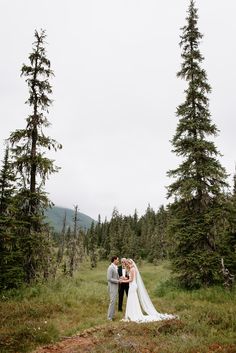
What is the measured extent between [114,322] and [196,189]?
9002 millimetres

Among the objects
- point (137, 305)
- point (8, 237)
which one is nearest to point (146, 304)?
point (137, 305)

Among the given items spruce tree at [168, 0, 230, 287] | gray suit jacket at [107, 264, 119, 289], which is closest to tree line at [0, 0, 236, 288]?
spruce tree at [168, 0, 230, 287]

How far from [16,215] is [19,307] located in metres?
6.44

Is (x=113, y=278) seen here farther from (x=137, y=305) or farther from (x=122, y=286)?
(x=122, y=286)

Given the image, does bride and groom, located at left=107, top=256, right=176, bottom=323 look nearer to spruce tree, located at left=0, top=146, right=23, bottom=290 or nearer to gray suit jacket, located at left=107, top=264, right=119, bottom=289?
gray suit jacket, located at left=107, top=264, right=119, bottom=289

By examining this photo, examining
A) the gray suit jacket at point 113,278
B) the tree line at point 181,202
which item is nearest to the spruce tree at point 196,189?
the tree line at point 181,202

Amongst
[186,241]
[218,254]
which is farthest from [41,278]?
[218,254]

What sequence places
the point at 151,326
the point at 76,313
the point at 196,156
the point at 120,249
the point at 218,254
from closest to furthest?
the point at 151,326
the point at 76,313
the point at 218,254
the point at 196,156
the point at 120,249

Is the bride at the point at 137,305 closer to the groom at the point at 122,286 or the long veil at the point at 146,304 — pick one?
the long veil at the point at 146,304

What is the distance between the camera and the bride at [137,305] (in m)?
13.7

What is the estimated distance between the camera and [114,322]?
1325cm

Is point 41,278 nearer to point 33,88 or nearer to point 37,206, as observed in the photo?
point 37,206

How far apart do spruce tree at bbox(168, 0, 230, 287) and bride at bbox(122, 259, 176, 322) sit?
385 cm

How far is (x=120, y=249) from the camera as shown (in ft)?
237
